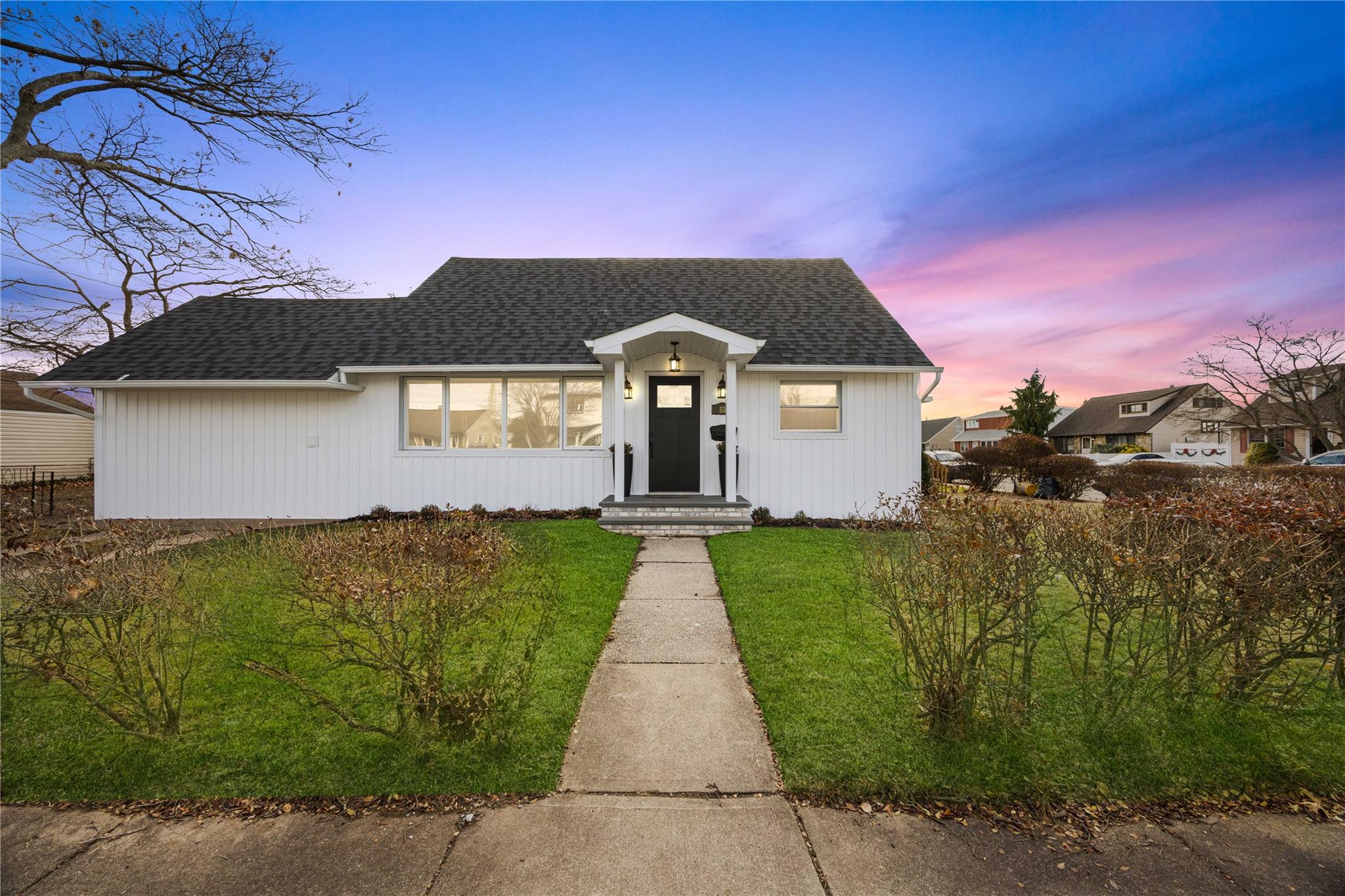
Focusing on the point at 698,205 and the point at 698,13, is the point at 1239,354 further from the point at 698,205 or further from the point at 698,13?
the point at 698,13

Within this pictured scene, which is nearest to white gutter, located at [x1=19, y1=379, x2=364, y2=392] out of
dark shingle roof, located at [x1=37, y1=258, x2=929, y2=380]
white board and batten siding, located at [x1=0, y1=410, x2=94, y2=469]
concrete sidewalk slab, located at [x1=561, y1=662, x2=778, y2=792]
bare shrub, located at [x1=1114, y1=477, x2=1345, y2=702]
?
dark shingle roof, located at [x1=37, y1=258, x2=929, y2=380]

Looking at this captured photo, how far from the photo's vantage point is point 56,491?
1542 centimetres

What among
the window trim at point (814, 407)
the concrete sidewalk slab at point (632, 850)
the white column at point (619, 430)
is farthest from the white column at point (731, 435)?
the concrete sidewalk slab at point (632, 850)

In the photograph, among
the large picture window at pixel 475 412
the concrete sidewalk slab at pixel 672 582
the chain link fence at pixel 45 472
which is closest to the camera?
the concrete sidewalk slab at pixel 672 582

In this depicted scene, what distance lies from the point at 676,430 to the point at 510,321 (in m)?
4.14

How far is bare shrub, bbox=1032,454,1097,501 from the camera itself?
14781 mm

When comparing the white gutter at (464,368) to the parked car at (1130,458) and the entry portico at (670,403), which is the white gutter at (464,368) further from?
the parked car at (1130,458)

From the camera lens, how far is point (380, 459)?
9.90 meters

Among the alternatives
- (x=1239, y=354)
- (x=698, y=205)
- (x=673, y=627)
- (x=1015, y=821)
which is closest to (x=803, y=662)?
(x=673, y=627)

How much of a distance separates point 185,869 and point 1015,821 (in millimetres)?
3402

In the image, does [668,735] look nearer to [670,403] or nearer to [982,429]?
[670,403]

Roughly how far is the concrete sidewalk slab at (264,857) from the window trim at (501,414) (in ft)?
→ 25.9

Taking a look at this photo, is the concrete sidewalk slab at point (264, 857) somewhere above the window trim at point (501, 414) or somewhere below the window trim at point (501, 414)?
below

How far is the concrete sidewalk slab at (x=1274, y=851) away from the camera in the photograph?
1.97 m
